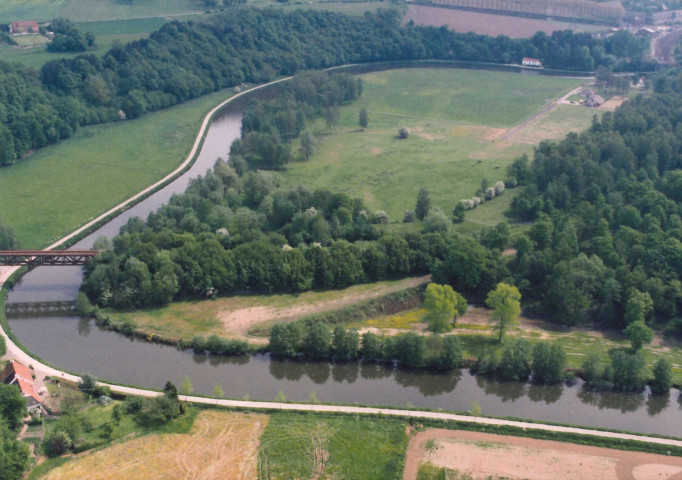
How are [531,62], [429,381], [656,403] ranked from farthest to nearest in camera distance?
1. [531,62]
2. [429,381]
3. [656,403]

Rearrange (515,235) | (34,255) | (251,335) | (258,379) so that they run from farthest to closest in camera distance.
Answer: (515,235), (34,255), (251,335), (258,379)

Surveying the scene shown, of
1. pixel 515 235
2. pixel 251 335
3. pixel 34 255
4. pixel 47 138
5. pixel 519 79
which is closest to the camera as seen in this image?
pixel 251 335

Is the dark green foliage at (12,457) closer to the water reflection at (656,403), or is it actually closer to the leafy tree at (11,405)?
the leafy tree at (11,405)

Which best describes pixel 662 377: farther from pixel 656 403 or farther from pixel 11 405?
pixel 11 405

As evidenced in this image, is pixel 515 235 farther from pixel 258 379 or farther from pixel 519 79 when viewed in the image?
pixel 519 79

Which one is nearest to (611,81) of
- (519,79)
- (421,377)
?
(519,79)

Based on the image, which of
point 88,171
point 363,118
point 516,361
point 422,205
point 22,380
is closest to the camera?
point 22,380

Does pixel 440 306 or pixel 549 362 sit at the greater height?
pixel 440 306

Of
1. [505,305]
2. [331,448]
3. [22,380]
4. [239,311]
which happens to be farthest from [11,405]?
[505,305]
